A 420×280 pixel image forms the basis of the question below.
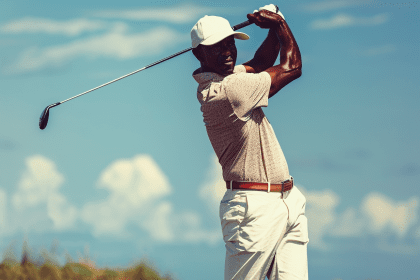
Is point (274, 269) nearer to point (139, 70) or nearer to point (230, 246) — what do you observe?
point (230, 246)

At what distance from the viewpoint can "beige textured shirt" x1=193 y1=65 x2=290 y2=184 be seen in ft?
16.5

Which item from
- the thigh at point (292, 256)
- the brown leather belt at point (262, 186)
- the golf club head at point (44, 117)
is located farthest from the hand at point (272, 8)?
the golf club head at point (44, 117)

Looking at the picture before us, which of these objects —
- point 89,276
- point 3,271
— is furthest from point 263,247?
point 3,271

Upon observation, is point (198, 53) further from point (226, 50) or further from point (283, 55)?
point (283, 55)

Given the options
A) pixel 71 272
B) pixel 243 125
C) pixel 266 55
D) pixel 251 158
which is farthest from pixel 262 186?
pixel 71 272

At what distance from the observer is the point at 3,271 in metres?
8.36

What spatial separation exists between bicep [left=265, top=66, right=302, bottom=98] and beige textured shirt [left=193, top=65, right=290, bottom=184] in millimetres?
61

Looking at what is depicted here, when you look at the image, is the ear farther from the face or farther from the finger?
the finger

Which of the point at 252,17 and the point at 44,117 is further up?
the point at 252,17

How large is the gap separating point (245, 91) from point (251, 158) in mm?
581

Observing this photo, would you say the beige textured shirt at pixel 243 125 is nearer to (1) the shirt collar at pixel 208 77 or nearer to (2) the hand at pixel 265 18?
(1) the shirt collar at pixel 208 77

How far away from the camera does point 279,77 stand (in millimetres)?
5164

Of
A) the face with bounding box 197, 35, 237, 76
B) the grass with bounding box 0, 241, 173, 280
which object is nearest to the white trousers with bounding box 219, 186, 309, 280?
the face with bounding box 197, 35, 237, 76

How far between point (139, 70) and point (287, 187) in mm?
1912
